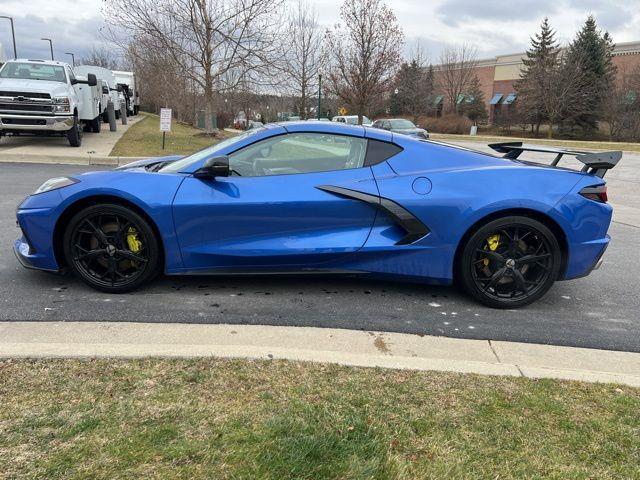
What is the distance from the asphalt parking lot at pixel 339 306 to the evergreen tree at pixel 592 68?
50.0m

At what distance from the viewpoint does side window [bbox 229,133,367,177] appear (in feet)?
12.8

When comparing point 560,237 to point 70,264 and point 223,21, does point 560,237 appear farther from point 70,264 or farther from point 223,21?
point 223,21

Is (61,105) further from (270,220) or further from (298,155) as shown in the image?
(270,220)

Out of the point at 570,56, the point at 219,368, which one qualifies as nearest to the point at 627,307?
the point at 219,368

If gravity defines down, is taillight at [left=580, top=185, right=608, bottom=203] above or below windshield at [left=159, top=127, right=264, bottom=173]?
below

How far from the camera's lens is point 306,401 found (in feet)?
8.00

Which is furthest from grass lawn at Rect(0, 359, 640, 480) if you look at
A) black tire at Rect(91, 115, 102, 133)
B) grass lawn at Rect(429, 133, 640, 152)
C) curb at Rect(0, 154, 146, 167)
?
grass lawn at Rect(429, 133, 640, 152)

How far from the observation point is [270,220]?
3.74 metres

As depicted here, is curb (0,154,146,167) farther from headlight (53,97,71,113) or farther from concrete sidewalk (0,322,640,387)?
concrete sidewalk (0,322,640,387)

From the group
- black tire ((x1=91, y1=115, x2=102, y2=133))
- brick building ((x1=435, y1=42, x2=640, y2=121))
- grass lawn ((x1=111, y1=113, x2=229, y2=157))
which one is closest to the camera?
grass lawn ((x1=111, y1=113, x2=229, y2=157))

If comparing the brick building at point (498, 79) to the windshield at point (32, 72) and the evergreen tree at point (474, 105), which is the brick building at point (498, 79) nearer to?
the evergreen tree at point (474, 105)

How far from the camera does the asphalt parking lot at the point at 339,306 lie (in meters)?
3.53

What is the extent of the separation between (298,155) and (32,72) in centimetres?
1210

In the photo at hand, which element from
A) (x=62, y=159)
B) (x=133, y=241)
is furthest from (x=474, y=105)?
(x=133, y=241)
